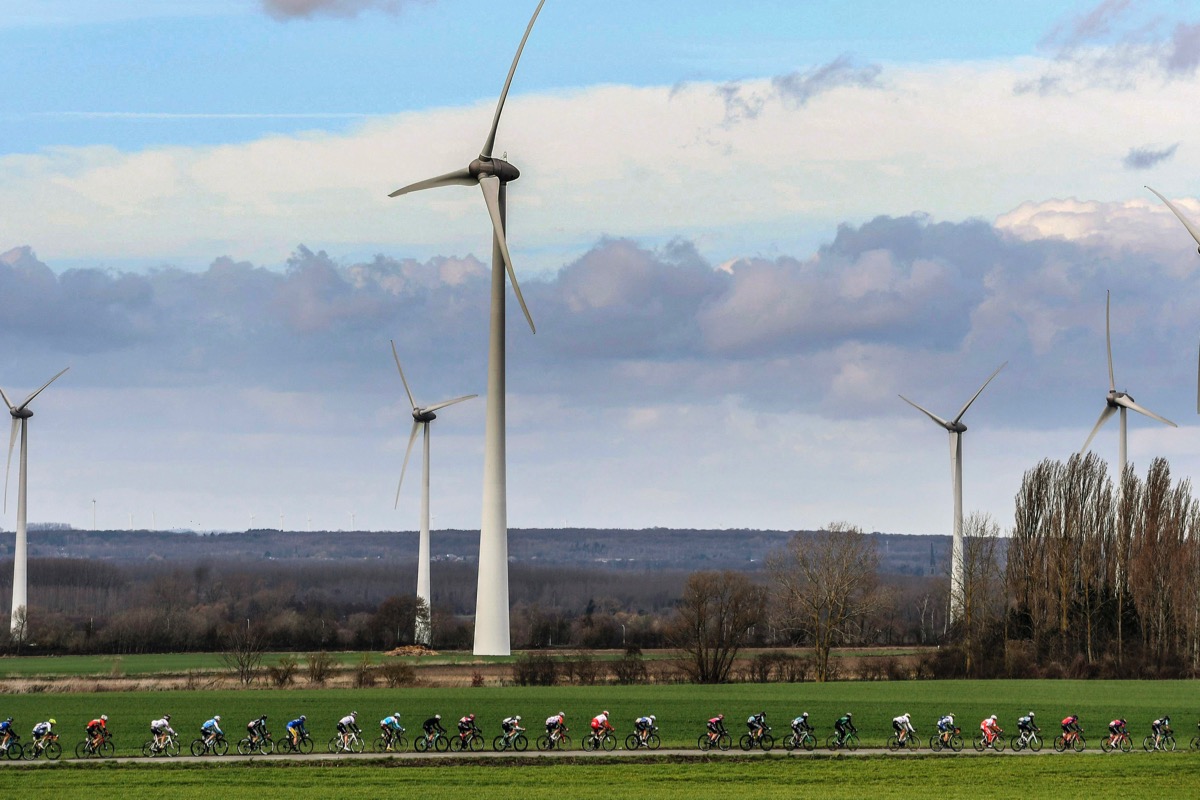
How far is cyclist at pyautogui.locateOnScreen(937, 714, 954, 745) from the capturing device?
54.0 metres

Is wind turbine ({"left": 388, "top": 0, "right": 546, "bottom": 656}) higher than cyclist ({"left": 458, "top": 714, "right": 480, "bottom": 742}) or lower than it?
higher

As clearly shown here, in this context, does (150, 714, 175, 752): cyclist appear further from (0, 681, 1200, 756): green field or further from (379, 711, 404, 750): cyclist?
(379, 711, 404, 750): cyclist

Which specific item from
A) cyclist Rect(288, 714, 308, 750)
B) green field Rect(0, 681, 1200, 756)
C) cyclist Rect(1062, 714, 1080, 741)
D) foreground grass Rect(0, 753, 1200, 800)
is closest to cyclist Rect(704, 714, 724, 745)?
green field Rect(0, 681, 1200, 756)

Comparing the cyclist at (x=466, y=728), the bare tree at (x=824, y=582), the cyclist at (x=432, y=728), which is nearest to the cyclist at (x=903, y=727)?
the cyclist at (x=466, y=728)

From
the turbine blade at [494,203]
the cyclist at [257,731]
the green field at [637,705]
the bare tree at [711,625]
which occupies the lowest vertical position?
the green field at [637,705]

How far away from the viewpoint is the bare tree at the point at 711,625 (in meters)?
87.9

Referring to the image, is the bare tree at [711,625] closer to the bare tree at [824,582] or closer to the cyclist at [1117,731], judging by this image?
the bare tree at [824,582]

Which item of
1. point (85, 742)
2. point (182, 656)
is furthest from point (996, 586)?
point (85, 742)

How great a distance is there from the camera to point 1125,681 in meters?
92.6

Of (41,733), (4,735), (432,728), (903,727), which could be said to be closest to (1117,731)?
(903,727)

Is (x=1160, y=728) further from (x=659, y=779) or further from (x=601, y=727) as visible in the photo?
(x=659, y=779)

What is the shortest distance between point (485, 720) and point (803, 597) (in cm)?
4081

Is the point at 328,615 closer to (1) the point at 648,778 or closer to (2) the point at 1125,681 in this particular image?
(2) the point at 1125,681

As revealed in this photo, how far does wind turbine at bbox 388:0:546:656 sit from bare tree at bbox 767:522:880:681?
21.2m
